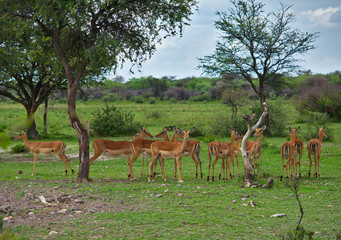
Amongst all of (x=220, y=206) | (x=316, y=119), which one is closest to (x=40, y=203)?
(x=220, y=206)

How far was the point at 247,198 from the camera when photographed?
8008 mm

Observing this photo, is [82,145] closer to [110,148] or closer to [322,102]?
[110,148]

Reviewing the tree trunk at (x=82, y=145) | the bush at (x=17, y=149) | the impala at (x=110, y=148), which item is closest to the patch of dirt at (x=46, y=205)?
the tree trunk at (x=82, y=145)

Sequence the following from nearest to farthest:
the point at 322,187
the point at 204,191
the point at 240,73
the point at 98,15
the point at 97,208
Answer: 1. the point at 97,208
2. the point at 204,191
3. the point at 322,187
4. the point at 98,15
5. the point at 240,73

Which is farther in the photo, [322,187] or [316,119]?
[316,119]

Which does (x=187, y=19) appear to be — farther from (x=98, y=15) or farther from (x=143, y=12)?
(x=98, y=15)

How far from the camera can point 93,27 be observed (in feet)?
35.2

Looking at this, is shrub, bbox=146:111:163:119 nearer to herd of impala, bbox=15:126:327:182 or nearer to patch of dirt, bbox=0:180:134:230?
herd of impala, bbox=15:126:327:182

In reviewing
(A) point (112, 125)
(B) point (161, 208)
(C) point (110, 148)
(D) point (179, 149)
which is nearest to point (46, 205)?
(B) point (161, 208)

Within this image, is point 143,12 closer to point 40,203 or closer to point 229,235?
point 40,203

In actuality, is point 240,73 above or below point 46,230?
above

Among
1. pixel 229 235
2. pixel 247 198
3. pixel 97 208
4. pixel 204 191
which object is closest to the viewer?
pixel 229 235

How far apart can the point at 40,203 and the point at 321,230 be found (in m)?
5.06

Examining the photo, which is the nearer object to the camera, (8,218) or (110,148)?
(8,218)
